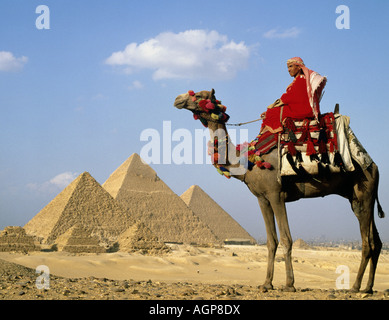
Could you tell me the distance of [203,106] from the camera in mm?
6801

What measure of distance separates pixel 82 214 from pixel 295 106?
47.8 metres

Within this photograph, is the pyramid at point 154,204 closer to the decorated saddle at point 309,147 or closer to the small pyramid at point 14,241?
the small pyramid at point 14,241

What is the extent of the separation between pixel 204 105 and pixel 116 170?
76.4 metres

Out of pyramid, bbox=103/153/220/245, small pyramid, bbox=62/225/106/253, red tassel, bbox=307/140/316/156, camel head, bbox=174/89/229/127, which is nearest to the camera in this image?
red tassel, bbox=307/140/316/156

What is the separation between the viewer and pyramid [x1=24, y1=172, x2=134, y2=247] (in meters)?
49.4

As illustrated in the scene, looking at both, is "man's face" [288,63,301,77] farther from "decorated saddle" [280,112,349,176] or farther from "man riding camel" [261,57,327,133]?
"decorated saddle" [280,112,349,176]

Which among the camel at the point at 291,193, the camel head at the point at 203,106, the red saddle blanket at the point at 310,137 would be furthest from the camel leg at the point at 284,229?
the camel head at the point at 203,106

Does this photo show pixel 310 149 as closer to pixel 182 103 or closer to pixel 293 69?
pixel 293 69

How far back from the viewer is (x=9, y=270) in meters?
11.1

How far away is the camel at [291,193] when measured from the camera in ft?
20.7

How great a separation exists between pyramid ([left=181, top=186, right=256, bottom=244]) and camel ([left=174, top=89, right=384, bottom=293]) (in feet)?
247

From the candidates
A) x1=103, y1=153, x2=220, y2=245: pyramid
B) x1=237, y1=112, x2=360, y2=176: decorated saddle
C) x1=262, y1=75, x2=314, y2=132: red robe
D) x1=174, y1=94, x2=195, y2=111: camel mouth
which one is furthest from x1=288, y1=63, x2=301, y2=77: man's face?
x1=103, y1=153, x2=220, y2=245: pyramid

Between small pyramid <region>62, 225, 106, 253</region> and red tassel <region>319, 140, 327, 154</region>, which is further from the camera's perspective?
small pyramid <region>62, 225, 106, 253</region>

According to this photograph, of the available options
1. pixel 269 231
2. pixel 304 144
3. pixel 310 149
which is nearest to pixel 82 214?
pixel 269 231
